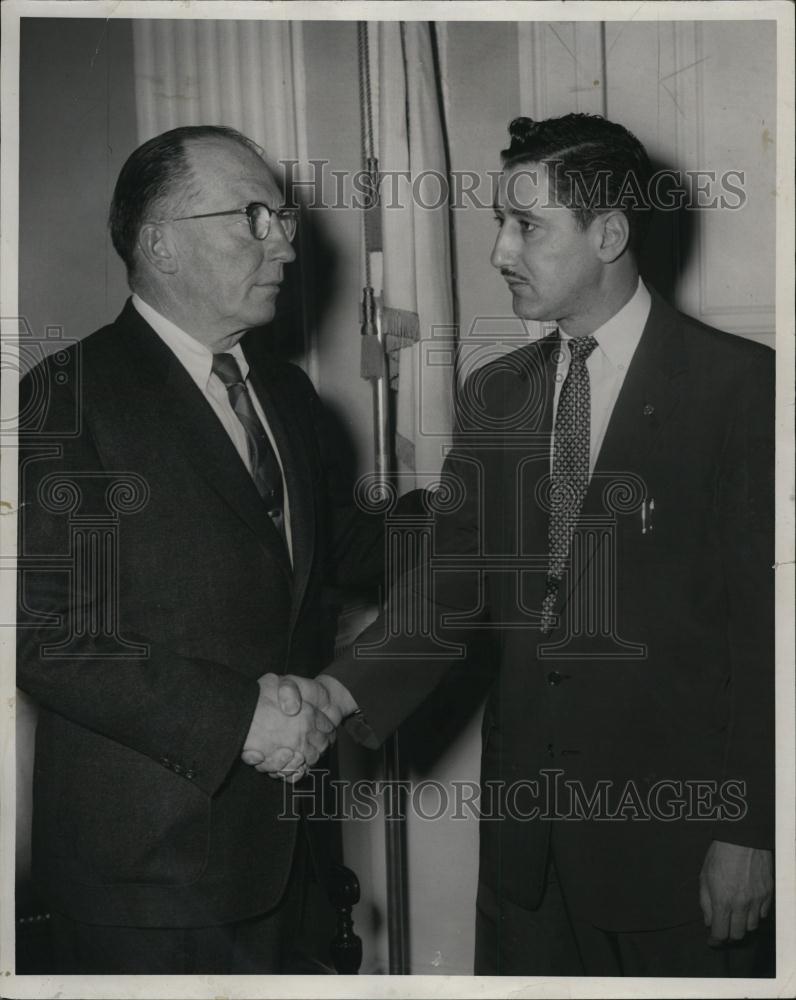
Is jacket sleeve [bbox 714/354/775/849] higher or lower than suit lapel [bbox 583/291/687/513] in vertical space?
lower

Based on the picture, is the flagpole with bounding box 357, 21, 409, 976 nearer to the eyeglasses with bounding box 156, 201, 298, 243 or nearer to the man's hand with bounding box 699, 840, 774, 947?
the eyeglasses with bounding box 156, 201, 298, 243

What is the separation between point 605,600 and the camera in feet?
6.01

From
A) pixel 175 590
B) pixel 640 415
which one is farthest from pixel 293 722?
pixel 640 415

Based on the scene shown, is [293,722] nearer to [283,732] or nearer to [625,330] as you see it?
[283,732]

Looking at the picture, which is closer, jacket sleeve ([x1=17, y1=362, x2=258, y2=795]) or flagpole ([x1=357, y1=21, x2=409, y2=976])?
jacket sleeve ([x1=17, y1=362, x2=258, y2=795])

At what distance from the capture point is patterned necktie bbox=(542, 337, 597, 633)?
1.83m

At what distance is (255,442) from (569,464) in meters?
0.52

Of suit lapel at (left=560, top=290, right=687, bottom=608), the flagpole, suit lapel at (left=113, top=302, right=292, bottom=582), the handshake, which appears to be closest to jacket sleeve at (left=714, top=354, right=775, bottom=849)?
suit lapel at (left=560, top=290, right=687, bottom=608)

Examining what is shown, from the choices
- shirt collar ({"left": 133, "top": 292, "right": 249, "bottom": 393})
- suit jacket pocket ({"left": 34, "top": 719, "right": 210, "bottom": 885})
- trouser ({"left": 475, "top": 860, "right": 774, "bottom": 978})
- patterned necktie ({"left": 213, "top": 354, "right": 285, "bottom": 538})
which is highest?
shirt collar ({"left": 133, "top": 292, "right": 249, "bottom": 393})

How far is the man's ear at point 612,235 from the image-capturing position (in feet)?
6.01

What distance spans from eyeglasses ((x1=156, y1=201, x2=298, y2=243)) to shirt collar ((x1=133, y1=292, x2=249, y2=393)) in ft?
0.49

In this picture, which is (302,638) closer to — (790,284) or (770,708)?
(770,708)

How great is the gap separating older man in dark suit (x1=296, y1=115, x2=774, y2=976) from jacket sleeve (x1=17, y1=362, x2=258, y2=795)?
0.23 meters

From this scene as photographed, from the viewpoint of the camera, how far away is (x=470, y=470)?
6.12 ft
